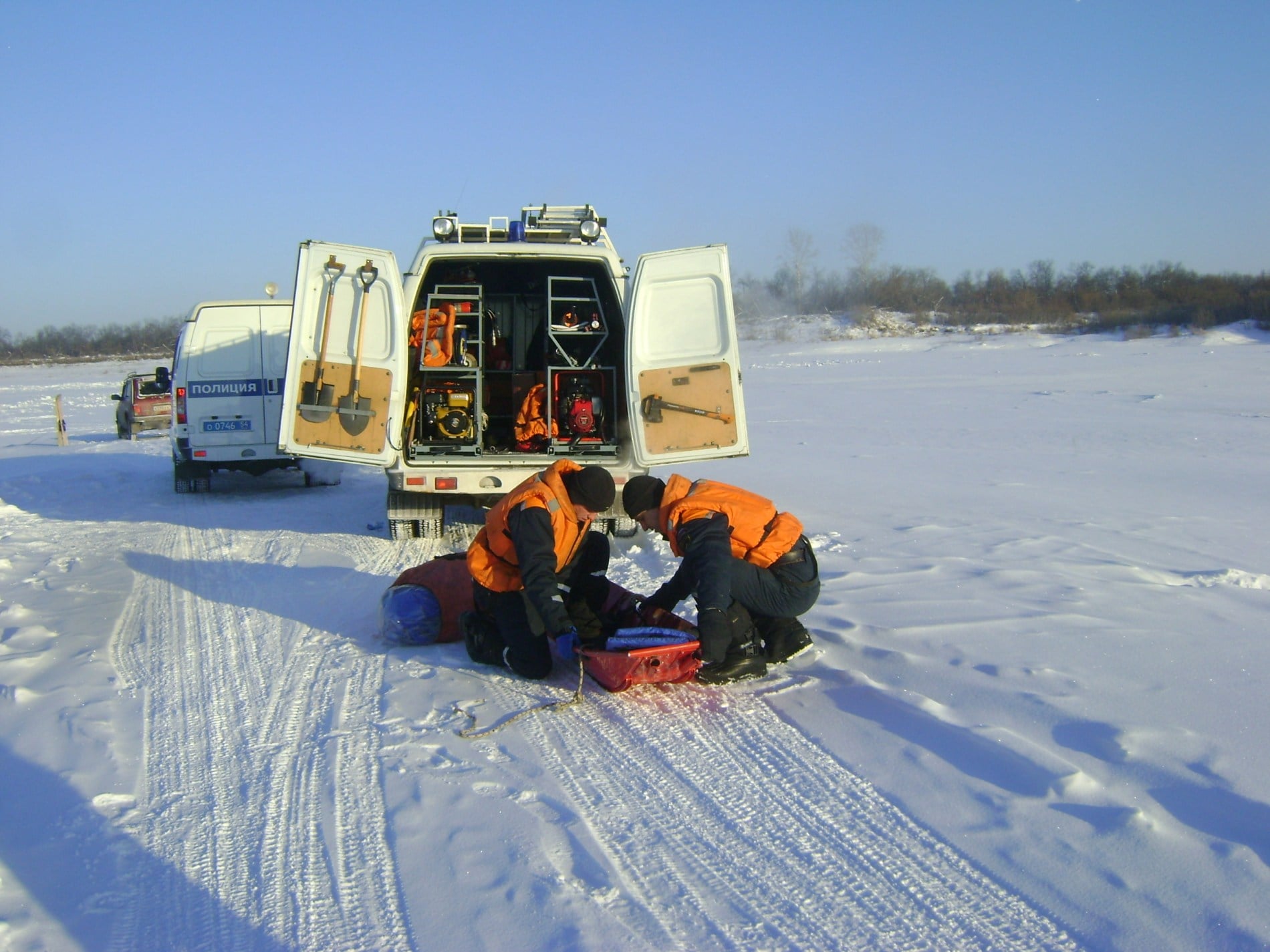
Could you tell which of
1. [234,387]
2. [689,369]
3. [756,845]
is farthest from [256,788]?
[234,387]

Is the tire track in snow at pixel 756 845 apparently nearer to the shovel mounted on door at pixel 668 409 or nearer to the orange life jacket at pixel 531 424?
the shovel mounted on door at pixel 668 409

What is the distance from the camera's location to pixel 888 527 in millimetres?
8516

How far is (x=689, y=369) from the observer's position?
7891 mm

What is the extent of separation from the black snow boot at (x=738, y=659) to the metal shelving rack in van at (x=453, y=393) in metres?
4.17

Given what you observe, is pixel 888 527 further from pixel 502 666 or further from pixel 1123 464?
pixel 1123 464

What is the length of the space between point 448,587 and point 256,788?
2.04 meters

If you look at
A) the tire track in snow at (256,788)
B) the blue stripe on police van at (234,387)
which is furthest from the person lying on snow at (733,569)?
the blue stripe on police van at (234,387)

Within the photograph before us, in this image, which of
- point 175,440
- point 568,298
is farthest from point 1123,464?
point 175,440

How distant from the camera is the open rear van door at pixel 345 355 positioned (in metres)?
7.69

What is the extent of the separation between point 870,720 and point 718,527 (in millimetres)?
1061

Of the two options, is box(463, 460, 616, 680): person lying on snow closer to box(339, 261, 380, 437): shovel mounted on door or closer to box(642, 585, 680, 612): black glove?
box(642, 585, 680, 612): black glove

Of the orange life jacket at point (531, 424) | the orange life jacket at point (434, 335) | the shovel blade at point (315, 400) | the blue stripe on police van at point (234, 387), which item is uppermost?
the orange life jacket at point (434, 335)

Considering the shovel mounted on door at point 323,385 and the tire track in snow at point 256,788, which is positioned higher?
the shovel mounted on door at point 323,385

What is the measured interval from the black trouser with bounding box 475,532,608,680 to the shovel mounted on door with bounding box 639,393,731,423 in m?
2.75
